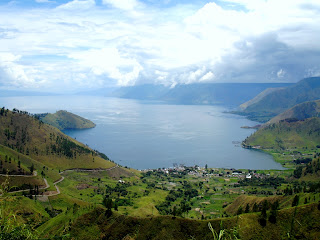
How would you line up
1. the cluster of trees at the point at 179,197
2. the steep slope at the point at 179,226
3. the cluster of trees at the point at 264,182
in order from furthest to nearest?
the cluster of trees at the point at 264,182
the cluster of trees at the point at 179,197
the steep slope at the point at 179,226

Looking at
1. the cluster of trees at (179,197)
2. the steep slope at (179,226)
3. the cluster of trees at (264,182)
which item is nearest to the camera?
the steep slope at (179,226)

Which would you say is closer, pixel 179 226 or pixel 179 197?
pixel 179 226

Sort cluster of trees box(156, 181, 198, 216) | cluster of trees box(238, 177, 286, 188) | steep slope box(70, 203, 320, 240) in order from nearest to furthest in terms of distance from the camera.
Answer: steep slope box(70, 203, 320, 240), cluster of trees box(156, 181, 198, 216), cluster of trees box(238, 177, 286, 188)

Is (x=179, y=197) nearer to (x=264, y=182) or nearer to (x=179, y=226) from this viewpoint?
(x=264, y=182)

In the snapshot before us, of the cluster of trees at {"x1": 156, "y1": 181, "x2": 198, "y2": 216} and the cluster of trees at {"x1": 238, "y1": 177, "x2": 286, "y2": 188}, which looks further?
the cluster of trees at {"x1": 238, "y1": 177, "x2": 286, "y2": 188}

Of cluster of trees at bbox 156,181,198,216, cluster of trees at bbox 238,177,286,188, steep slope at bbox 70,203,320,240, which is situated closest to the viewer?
steep slope at bbox 70,203,320,240

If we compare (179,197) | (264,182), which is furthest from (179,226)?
(264,182)

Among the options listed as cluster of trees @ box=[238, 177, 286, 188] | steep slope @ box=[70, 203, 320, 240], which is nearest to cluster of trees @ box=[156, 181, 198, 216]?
cluster of trees @ box=[238, 177, 286, 188]

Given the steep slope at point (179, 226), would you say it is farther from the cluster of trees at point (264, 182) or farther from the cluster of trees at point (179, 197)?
the cluster of trees at point (264, 182)

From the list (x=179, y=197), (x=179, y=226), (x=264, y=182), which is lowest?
(x=179, y=197)

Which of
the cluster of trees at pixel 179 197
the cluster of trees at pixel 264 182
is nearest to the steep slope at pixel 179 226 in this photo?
the cluster of trees at pixel 179 197

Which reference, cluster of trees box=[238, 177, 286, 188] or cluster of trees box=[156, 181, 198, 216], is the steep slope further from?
cluster of trees box=[238, 177, 286, 188]

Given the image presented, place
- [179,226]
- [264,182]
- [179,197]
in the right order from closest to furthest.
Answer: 1. [179,226]
2. [179,197]
3. [264,182]
